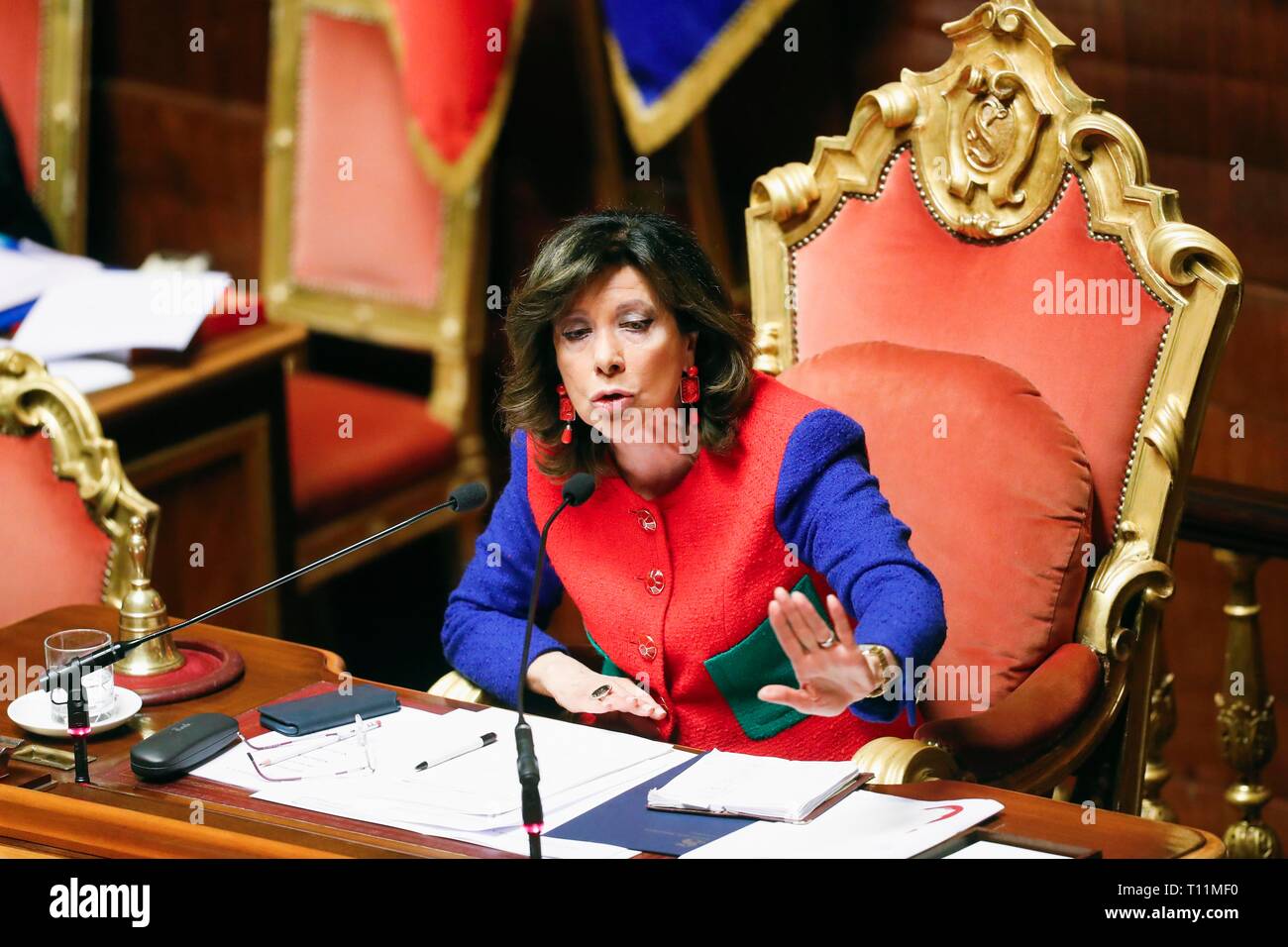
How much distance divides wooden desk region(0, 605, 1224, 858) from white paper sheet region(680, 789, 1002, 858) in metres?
0.04

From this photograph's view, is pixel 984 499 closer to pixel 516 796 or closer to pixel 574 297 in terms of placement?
pixel 574 297

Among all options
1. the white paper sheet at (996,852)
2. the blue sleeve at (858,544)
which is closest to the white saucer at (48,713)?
the blue sleeve at (858,544)

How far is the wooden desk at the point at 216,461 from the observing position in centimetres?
317

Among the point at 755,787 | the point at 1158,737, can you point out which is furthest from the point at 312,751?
the point at 1158,737

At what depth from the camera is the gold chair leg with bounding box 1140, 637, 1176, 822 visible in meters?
2.65

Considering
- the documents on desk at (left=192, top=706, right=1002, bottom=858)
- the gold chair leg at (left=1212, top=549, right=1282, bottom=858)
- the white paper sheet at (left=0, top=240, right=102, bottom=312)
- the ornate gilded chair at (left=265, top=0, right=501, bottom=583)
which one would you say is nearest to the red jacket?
the documents on desk at (left=192, top=706, right=1002, bottom=858)

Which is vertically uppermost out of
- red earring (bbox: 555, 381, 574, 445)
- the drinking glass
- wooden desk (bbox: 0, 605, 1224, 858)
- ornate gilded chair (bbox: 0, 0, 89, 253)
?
ornate gilded chair (bbox: 0, 0, 89, 253)

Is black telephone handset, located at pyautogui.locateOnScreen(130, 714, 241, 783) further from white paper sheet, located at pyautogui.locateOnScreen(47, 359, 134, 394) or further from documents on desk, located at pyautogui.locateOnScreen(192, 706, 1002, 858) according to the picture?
white paper sheet, located at pyautogui.locateOnScreen(47, 359, 134, 394)

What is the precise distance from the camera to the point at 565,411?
222cm

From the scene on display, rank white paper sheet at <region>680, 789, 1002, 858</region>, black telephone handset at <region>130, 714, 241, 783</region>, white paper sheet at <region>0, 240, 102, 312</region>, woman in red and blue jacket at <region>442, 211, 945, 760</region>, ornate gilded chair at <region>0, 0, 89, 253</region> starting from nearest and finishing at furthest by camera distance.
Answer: white paper sheet at <region>680, 789, 1002, 858</region>
black telephone handset at <region>130, 714, 241, 783</region>
woman in red and blue jacket at <region>442, 211, 945, 760</region>
white paper sheet at <region>0, 240, 102, 312</region>
ornate gilded chair at <region>0, 0, 89, 253</region>

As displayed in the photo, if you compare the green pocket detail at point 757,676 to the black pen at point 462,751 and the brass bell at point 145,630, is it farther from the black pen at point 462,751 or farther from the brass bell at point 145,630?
the brass bell at point 145,630

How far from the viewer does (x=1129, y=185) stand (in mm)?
2379

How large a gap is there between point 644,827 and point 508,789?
16 cm
